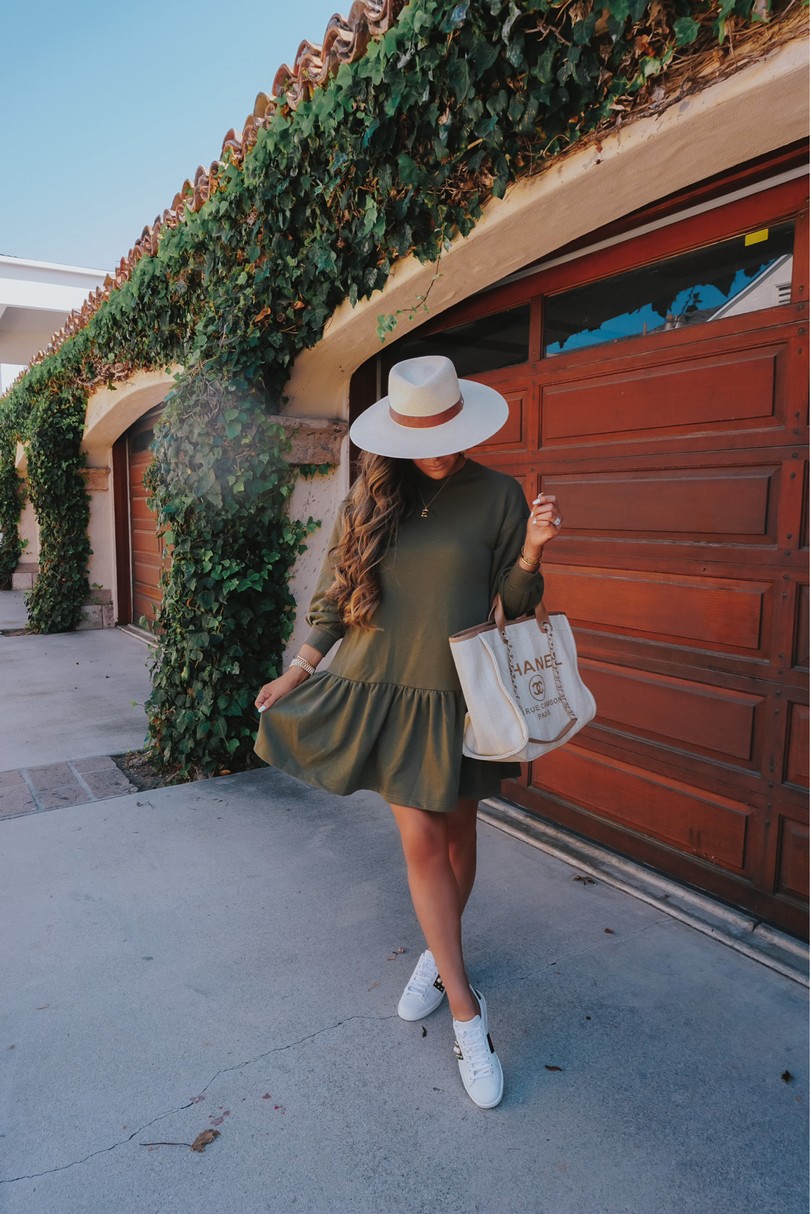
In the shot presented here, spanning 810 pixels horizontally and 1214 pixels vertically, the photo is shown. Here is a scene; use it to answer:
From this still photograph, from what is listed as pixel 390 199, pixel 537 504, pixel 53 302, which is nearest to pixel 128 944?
pixel 537 504

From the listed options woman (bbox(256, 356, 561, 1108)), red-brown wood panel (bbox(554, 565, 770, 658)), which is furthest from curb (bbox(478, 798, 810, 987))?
woman (bbox(256, 356, 561, 1108))

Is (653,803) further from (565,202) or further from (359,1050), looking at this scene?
(565,202)

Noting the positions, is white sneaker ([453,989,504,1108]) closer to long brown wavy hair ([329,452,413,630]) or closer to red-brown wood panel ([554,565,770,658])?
long brown wavy hair ([329,452,413,630])

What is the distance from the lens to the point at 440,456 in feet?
6.38

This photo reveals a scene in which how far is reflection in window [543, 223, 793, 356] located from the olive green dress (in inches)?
52.3

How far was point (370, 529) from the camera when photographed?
2.02 m

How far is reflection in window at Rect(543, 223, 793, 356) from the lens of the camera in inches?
103

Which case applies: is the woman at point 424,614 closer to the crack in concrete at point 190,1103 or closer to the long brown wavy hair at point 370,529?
the long brown wavy hair at point 370,529

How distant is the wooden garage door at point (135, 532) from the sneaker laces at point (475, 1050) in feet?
24.1

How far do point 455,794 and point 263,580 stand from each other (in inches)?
104

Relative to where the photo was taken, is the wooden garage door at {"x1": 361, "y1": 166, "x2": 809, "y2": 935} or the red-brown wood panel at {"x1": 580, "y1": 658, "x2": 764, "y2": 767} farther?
the red-brown wood panel at {"x1": 580, "y1": 658, "x2": 764, "y2": 767}

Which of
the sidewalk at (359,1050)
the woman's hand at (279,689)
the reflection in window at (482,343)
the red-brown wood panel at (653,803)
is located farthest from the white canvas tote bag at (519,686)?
the reflection in window at (482,343)

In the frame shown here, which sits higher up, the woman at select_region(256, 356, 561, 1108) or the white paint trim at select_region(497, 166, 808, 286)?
the white paint trim at select_region(497, 166, 808, 286)

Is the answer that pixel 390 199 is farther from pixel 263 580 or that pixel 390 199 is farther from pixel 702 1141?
pixel 702 1141
